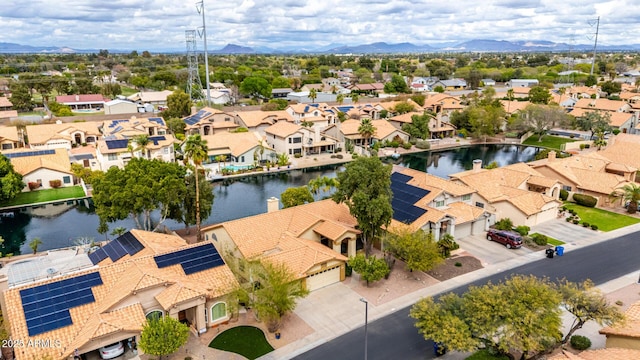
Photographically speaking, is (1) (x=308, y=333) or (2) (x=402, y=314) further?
(2) (x=402, y=314)

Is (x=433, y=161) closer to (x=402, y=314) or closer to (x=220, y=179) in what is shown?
(x=220, y=179)

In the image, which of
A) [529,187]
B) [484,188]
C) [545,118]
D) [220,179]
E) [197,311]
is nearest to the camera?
[197,311]

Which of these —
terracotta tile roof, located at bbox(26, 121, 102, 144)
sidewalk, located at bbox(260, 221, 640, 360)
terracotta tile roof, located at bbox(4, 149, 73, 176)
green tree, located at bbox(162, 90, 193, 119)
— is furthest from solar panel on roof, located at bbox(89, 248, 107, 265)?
green tree, located at bbox(162, 90, 193, 119)

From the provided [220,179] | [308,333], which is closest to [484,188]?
[308,333]

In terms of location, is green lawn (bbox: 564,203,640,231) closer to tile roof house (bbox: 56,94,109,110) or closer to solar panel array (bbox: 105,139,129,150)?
solar panel array (bbox: 105,139,129,150)

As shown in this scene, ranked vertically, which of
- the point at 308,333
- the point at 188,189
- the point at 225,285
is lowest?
the point at 308,333

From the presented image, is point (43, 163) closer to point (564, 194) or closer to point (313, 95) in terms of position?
point (564, 194)

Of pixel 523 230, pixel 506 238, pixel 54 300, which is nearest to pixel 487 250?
pixel 506 238
